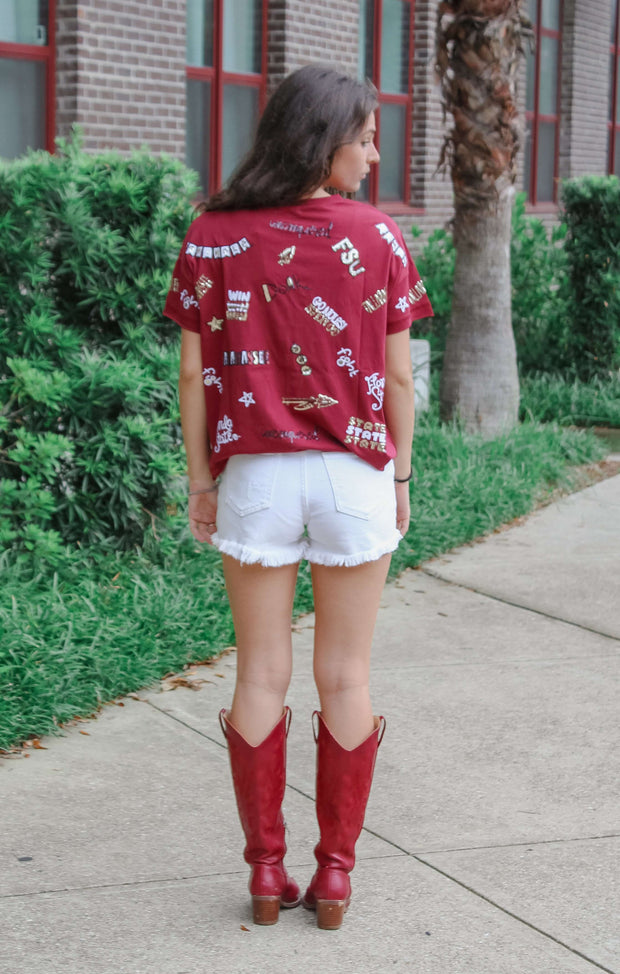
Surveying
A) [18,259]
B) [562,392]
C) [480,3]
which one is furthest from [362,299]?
[562,392]

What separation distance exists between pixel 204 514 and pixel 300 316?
586 mm

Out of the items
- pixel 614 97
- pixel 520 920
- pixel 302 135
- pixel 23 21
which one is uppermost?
pixel 614 97

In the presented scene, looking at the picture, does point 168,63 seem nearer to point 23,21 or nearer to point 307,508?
point 23,21

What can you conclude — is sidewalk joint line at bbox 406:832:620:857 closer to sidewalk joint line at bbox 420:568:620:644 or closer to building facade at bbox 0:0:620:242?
A: sidewalk joint line at bbox 420:568:620:644

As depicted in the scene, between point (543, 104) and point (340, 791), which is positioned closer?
point (340, 791)

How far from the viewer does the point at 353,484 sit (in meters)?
3.04

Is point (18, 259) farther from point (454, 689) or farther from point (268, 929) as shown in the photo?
point (268, 929)

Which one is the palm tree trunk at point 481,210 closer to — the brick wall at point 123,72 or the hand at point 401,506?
the brick wall at point 123,72

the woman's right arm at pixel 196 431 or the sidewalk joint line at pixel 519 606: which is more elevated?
the woman's right arm at pixel 196 431

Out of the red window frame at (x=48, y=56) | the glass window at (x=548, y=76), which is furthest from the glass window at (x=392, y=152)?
the red window frame at (x=48, y=56)

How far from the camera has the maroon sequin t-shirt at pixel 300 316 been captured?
298cm

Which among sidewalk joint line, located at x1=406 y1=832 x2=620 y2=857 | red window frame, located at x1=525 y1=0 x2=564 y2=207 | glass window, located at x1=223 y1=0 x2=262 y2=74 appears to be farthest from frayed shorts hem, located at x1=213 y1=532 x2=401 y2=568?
red window frame, located at x1=525 y1=0 x2=564 y2=207

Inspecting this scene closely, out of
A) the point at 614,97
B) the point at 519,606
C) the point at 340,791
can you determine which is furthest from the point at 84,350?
the point at 614,97

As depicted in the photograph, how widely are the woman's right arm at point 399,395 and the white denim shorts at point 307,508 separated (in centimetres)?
11
